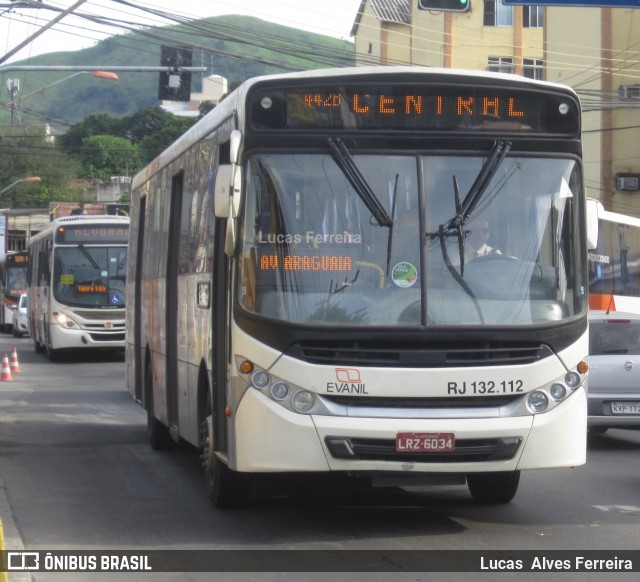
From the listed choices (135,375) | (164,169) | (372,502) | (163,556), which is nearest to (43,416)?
(135,375)

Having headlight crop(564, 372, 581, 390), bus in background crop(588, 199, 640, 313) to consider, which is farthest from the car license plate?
bus in background crop(588, 199, 640, 313)

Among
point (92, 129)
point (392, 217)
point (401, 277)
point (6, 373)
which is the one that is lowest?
point (6, 373)

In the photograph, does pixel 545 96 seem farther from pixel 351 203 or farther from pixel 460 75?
pixel 351 203

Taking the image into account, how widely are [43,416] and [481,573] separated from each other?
10.8 metres

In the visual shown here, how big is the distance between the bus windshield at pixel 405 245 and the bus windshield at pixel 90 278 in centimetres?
2069

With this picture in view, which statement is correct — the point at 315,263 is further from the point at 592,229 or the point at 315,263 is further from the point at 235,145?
the point at 592,229

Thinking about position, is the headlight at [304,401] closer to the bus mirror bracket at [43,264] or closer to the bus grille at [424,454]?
the bus grille at [424,454]

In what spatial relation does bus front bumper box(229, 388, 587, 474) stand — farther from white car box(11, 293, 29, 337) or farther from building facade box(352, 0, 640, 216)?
white car box(11, 293, 29, 337)

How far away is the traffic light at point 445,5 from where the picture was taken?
13.8 m

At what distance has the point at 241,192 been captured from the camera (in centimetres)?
818

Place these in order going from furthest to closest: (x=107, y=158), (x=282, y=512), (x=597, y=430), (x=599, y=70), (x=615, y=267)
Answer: (x=107, y=158) → (x=599, y=70) → (x=615, y=267) → (x=597, y=430) → (x=282, y=512)

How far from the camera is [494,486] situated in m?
9.48

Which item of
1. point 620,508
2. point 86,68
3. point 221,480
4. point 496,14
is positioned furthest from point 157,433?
point 496,14

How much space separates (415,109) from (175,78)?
17125mm
